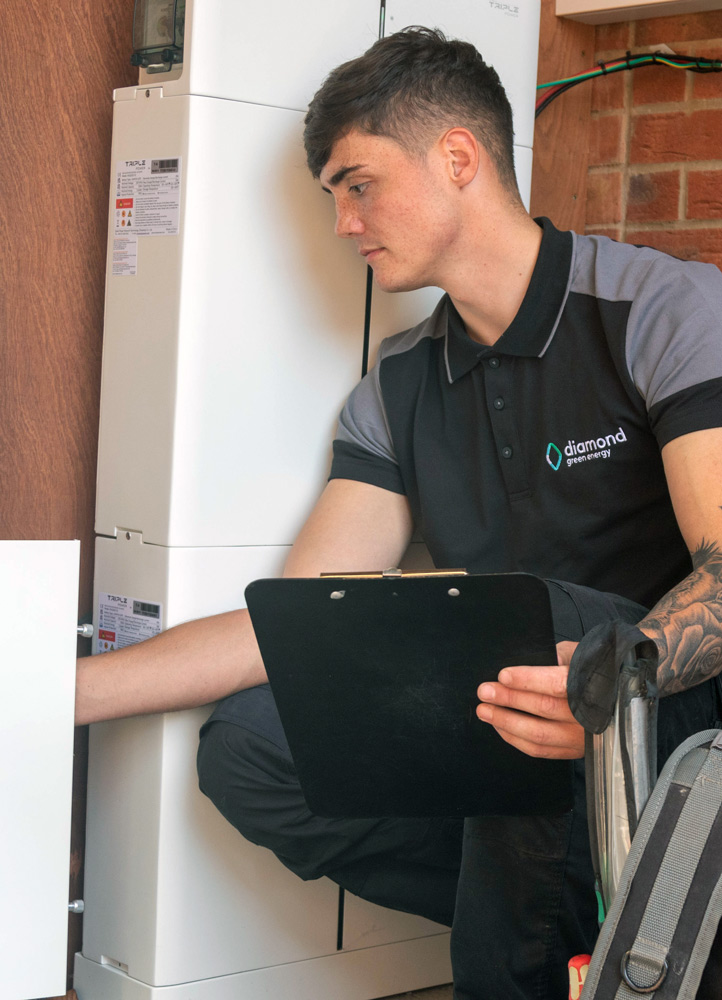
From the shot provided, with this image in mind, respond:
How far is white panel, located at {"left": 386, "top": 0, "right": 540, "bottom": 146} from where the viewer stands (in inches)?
67.2

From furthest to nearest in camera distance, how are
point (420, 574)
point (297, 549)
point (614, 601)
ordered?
point (297, 549) < point (614, 601) < point (420, 574)

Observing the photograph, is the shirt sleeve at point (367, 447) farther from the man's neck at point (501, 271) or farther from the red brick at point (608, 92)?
the red brick at point (608, 92)

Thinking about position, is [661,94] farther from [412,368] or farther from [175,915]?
[175,915]

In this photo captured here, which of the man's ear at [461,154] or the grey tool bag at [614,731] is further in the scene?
the man's ear at [461,154]

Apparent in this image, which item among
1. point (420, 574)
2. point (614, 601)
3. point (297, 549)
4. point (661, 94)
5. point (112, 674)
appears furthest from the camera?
point (661, 94)

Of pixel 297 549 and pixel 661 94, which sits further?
pixel 661 94

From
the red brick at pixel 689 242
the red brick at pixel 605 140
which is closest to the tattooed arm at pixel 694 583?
the red brick at pixel 689 242

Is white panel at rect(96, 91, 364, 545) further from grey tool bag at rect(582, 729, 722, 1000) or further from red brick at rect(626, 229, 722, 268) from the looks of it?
grey tool bag at rect(582, 729, 722, 1000)

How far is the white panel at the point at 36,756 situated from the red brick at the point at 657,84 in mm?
1400

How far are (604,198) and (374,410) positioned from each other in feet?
2.72

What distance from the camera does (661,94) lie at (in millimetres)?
2072

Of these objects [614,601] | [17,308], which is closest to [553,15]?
[17,308]

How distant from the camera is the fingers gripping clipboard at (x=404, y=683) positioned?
3.19 feet

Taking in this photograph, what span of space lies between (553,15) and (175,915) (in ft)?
5.68
